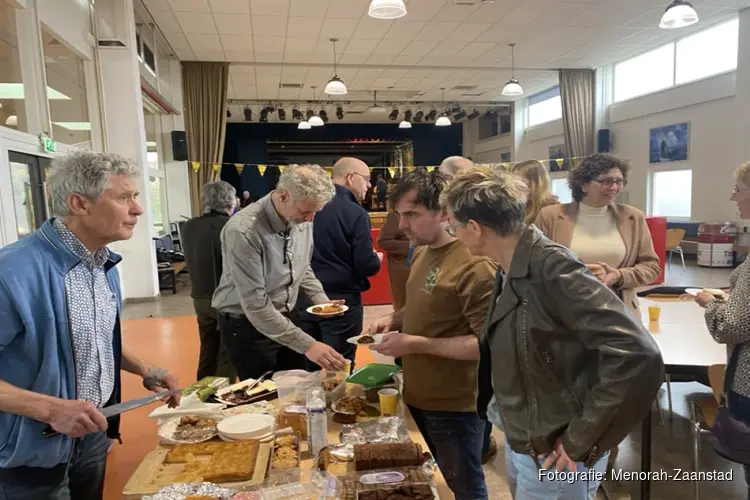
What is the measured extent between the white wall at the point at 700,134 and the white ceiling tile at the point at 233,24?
726 centimetres

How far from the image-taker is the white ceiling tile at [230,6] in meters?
6.52

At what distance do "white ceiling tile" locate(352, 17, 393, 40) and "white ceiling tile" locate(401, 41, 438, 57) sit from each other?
76 cm

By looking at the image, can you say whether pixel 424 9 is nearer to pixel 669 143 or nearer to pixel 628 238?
pixel 628 238

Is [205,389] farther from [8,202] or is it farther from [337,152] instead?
[337,152]

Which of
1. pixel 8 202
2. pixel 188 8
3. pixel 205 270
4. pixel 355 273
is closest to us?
pixel 355 273

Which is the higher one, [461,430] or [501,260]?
[501,260]

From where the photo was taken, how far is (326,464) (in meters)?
1.36

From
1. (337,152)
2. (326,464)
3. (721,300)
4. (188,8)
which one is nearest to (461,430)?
(326,464)

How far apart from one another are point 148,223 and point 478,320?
6.27 metres

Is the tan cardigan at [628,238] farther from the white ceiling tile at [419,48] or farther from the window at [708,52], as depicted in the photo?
the window at [708,52]

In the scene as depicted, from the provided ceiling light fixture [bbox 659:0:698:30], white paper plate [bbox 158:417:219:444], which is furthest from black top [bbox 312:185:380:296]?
ceiling light fixture [bbox 659:0:698:30]

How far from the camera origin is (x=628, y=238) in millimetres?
2639

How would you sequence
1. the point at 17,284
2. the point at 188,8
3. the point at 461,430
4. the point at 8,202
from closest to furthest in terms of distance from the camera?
1. the point at 17,284
2. the point at 461,430
3. the point at 8,202
4. the point at 188,8

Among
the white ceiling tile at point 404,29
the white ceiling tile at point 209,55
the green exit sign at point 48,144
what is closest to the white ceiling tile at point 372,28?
the white ceiling tile at point 404,29
